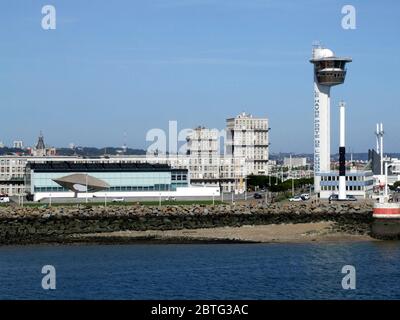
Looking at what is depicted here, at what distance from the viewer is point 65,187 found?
59438 mm

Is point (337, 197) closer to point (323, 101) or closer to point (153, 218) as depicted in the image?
point (323, 101)

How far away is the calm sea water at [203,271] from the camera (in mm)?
21875

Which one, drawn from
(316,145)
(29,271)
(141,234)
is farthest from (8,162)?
(29,271)

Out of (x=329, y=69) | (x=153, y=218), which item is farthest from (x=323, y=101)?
(x=153, y=218)

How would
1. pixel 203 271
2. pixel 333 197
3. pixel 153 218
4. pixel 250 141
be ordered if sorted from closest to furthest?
1. pixel 203 271
2. pixel 153 218
3. pixel 333 197
4. pixel 250 141

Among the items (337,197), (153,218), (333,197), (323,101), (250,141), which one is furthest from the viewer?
(250,141)

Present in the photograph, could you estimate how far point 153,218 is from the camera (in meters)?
42.0

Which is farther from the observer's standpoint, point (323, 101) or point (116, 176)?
point (323, 101)

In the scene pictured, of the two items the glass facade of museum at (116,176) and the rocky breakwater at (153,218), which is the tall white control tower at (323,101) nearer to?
the glass facade of museum at (116,176)

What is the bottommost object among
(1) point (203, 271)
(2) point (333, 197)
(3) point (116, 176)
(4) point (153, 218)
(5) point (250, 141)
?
(1) point (203, 271)

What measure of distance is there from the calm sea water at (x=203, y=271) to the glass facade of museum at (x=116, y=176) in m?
27.7

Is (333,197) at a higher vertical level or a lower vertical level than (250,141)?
lower

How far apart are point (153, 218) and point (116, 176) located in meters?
19.5
